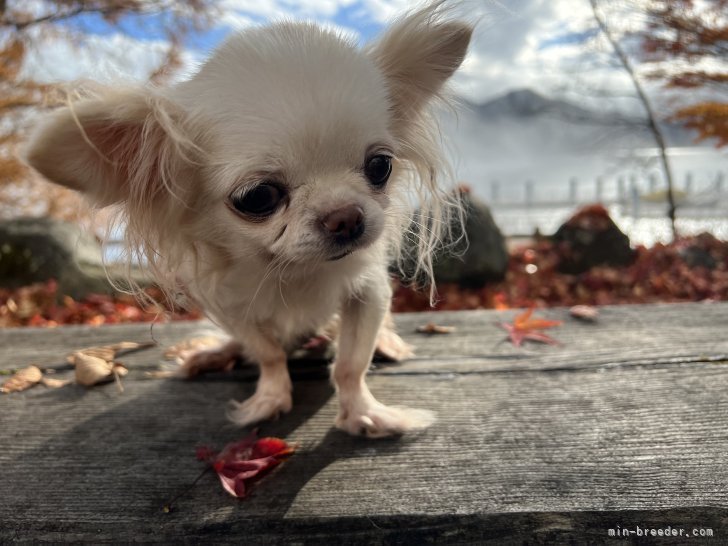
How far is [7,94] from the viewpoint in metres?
3.92

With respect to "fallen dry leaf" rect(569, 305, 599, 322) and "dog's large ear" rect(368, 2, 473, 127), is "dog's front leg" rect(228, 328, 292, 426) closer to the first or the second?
"dog's large ear" rect(368, 2, 473, 127)

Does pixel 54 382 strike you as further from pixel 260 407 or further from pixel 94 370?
pixel 260 407

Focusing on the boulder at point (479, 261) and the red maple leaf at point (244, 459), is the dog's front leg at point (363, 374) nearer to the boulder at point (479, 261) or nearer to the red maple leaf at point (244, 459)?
the red maple leaf at point (244, 459)

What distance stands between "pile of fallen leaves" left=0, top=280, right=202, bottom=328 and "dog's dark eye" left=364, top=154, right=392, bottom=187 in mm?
2621

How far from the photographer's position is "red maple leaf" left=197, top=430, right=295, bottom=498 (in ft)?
3.18

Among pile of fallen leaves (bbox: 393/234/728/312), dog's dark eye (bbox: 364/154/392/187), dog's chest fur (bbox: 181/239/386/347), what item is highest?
dog's dark eye (bbox: 364/154/392/187)

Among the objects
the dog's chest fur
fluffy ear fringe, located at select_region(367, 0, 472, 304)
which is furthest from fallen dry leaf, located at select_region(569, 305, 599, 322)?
the dog's chest fur

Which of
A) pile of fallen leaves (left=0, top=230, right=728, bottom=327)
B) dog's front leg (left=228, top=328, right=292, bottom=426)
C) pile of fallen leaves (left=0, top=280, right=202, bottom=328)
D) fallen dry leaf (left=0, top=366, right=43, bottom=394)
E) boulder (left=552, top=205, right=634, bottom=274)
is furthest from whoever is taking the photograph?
boulder (left=552, top=205, right=634, bottom=274)

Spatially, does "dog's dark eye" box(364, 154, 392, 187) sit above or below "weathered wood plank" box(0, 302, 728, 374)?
above

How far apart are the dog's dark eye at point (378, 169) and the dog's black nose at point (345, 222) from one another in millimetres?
134

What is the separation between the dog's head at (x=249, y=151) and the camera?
0.94 meters

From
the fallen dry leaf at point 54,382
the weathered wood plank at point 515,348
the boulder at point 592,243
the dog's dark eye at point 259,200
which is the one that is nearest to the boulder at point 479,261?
the boulder at point 592,243

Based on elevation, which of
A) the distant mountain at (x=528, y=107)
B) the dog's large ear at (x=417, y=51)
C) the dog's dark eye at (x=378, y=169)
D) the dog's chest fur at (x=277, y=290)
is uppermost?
the distant mountain at (x=528, y=107)

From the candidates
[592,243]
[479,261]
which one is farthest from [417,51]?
[592,243]
